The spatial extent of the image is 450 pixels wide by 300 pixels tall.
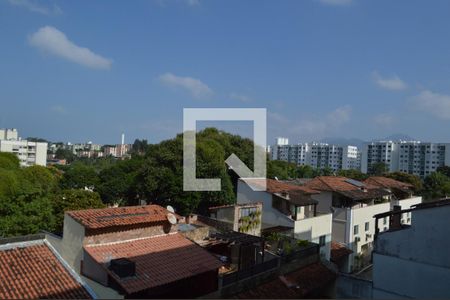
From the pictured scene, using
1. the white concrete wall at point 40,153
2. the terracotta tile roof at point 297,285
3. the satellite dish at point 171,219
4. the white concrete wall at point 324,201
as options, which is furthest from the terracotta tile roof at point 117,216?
the white concrete wall at point 40,153

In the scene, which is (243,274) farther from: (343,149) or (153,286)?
(343,149)

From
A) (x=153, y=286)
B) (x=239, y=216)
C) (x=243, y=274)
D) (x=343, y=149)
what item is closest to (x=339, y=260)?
(x=239, y=216)

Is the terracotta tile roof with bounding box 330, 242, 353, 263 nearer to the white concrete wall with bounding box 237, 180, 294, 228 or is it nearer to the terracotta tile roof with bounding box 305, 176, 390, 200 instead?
the terracotta tile roof with bounding box 305, 176, 390, 200

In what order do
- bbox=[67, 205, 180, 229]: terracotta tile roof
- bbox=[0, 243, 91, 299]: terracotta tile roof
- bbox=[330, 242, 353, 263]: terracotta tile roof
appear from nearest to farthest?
bbox=[0, 243, 91, 299]: terracotta tile roof
bbox=[67, 205, 180, 229]: terracotta tile roof
bbox=[330, 242, 353, 263]: terracotta tile roof

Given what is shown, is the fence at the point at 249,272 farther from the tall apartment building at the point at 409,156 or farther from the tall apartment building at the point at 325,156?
the tall apartment building at the point at 325,156

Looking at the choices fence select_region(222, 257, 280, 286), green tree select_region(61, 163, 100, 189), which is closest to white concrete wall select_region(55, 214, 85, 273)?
fence select_region(222, 257, 280, 286)

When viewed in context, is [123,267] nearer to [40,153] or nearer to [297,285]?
[297,285]

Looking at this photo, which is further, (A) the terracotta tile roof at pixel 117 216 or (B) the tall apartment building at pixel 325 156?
(B) the tall apartment building at pixel 325 156
